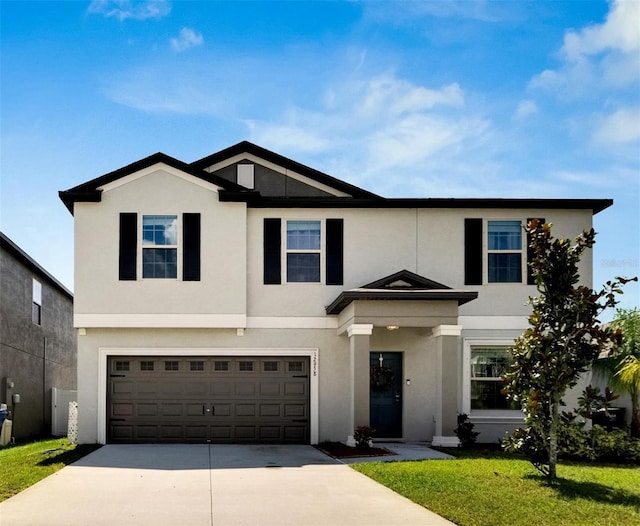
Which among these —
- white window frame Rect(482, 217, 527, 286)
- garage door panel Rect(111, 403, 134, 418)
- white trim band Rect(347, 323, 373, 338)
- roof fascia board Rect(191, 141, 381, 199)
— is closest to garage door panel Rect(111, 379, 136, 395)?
garage door panel Rect(111, 403, 134, 418)

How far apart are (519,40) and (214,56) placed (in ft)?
18.1

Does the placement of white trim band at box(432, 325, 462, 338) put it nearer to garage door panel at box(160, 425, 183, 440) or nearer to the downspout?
garage door panel at box(160, 425, 183, 440)

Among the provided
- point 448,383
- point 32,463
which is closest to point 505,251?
point 448,383

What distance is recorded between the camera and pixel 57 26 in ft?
41.9

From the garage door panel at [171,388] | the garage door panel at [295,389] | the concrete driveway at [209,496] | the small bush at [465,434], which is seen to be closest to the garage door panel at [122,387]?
the garage door panel at [171,388]

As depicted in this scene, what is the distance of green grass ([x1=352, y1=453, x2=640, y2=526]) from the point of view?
9250mm

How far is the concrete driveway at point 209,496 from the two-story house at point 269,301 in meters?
3.08

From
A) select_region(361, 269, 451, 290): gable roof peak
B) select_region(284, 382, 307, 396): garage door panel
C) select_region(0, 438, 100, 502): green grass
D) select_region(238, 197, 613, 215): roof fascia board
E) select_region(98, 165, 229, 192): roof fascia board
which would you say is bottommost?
select_region(0, 438, 100, 502): green grass

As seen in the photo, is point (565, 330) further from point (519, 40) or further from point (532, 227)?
point (519, 40)

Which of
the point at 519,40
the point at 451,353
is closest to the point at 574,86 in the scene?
the point at 519,40

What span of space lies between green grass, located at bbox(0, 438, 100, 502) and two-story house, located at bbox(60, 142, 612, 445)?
4.11 ft

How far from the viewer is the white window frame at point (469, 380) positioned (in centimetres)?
1789

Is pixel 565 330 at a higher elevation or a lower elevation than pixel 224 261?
lower

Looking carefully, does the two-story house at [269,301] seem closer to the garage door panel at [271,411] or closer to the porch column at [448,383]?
the garage door panel at [271,411]
